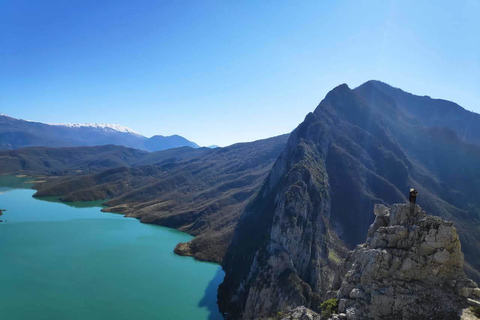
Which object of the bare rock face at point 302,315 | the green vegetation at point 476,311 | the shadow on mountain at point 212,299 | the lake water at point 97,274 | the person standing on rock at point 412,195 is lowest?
the shadow on mountain at point 212,299

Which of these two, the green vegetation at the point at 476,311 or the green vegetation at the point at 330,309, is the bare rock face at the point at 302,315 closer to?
the green vegetation at the point at 330,309

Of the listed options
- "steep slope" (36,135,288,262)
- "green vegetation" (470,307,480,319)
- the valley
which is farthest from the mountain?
"green vegetation" (470,307,480,319)

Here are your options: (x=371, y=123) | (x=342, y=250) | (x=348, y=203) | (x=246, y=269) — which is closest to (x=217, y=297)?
(x=246, y=269)

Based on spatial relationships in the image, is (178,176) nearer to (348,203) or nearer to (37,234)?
(37,234)

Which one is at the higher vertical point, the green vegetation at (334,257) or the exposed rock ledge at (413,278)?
the exposed rock ledge at (413,278)

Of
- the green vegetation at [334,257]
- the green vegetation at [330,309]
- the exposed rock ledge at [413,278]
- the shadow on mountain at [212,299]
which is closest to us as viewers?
the exposed rock ledge at [413,278]

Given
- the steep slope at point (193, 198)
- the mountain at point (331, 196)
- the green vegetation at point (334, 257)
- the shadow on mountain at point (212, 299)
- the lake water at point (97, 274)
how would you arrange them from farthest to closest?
the steep slope at point (193, 198) < the green vegetation at point (334, 257) < the mountain at point (331, 196) < the shadow on mountain at point (212, 299) < the lake water at point (97, 274)

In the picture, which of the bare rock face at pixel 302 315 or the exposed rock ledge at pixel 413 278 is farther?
the bare rock face at pixel 302 315

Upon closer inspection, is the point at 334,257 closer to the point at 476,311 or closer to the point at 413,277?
the point at 413,277

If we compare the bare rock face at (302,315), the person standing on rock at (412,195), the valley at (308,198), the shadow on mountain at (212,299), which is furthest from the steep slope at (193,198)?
the person standing on rock at (412,195)
